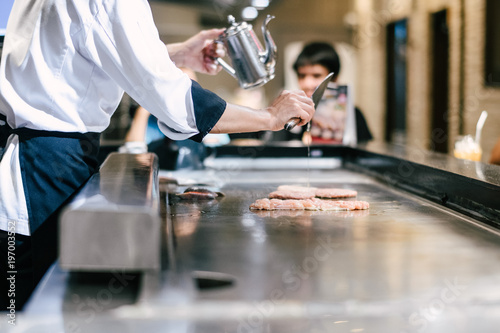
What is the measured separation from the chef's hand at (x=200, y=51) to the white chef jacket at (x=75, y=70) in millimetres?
724

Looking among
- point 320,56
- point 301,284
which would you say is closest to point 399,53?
point 320,56

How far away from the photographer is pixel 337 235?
123cm

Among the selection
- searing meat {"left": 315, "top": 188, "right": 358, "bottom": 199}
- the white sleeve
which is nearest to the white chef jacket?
the white sleeve

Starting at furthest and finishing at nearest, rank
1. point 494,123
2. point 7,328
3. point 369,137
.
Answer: point 494,123 → point 369,137 → point 7,328

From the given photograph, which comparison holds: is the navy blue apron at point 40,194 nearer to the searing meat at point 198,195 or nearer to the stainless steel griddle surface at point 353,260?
the stainless steel griddle surface at point 353,260

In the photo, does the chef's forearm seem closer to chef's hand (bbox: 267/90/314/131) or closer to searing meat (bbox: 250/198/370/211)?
chef's hand (bbox: 267/90/314/131)

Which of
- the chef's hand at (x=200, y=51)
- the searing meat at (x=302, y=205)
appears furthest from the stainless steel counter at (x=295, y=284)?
the chef's hand at (x=200, y=51)

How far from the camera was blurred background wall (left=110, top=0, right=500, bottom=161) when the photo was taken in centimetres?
553

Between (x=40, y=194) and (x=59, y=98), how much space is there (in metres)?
0.23

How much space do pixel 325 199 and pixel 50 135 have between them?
846 millimetres

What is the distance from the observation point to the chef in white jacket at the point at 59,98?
1.22 metres

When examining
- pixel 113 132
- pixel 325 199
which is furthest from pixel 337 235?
pixel 113 132

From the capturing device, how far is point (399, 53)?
7941 mm

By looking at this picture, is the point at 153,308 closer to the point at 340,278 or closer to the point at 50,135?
the point at 340,278
